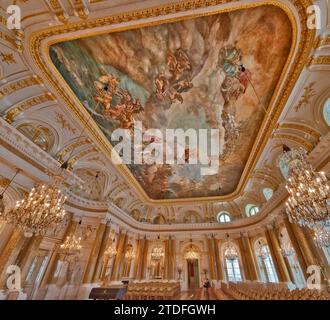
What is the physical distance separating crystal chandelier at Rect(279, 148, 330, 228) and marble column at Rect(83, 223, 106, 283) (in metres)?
11.1

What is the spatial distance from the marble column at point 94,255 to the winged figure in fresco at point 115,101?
779 cm

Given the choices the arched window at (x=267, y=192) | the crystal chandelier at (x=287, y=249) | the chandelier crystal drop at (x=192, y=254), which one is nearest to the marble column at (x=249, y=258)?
the crystal chandelier at (x=287, y=249)

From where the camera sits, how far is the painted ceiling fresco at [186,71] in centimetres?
548

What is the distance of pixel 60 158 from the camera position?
8992mm

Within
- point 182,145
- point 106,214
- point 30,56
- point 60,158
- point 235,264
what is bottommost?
point 235,264

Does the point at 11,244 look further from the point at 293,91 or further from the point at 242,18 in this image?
the point at 293,91

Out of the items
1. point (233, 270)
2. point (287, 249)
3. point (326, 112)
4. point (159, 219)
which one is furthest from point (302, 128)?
point (159, 219)

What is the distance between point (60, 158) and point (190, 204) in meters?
12.3

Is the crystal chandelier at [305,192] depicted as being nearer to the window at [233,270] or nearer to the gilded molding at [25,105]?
the gilded molding at [25,105]

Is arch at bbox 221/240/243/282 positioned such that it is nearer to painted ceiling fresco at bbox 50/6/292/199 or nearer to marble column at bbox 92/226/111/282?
marble column at bbox 92/226/111/282

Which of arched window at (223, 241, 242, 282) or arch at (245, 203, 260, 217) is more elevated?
arch at (245, 203, 260, 217)

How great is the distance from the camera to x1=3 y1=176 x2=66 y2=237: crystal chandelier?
490 cm

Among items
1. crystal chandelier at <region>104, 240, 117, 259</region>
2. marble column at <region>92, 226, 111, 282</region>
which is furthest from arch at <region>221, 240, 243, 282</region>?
marble column at <region>92, 226, 111, 282</region>

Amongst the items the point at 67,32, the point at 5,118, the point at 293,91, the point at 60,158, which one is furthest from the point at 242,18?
the point at 60,158
